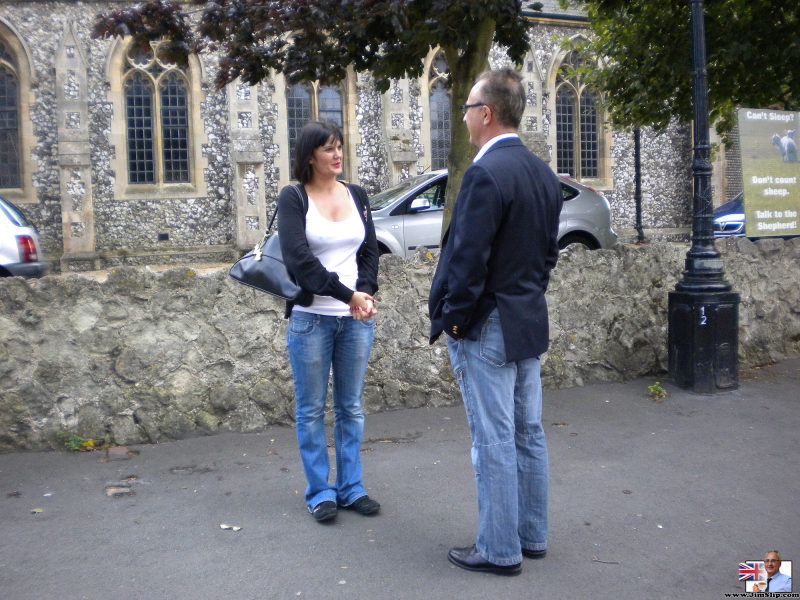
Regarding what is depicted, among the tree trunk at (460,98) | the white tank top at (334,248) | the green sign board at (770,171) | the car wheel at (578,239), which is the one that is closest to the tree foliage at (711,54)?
the tree trunk at (460,98)

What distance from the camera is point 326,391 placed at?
391 cm

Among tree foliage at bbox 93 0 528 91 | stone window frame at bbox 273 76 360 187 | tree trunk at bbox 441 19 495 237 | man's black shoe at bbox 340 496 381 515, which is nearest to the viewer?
man's black shoe at bbox 340 496 381 515

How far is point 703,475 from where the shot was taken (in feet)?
14.6

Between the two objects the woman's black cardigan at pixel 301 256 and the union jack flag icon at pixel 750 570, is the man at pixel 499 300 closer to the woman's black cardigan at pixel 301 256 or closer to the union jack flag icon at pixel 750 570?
the woman's black cardigan at pixel 301 256

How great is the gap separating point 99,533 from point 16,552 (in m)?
0.38

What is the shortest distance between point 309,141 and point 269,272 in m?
0.70

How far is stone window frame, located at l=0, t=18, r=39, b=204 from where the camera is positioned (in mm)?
19422

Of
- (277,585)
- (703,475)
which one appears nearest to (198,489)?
(277,585)

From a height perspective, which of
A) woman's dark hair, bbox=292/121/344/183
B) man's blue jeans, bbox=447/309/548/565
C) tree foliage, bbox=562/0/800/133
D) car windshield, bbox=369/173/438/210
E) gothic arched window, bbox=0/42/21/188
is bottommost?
man's blue jeans, bbox=447/309/548/565

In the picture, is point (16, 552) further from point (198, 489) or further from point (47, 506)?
point (198, 489)

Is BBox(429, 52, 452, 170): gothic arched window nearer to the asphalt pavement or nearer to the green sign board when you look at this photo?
the green sign board

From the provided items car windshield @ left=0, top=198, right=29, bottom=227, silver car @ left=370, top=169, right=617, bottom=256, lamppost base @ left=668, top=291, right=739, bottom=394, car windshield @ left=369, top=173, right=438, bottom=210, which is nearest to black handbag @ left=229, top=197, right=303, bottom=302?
lamppost base @ left=668, top=291, right=739, bottom=394

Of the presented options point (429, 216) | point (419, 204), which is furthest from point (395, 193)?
point (429, 216)

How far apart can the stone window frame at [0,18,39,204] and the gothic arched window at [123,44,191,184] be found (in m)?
2.40
